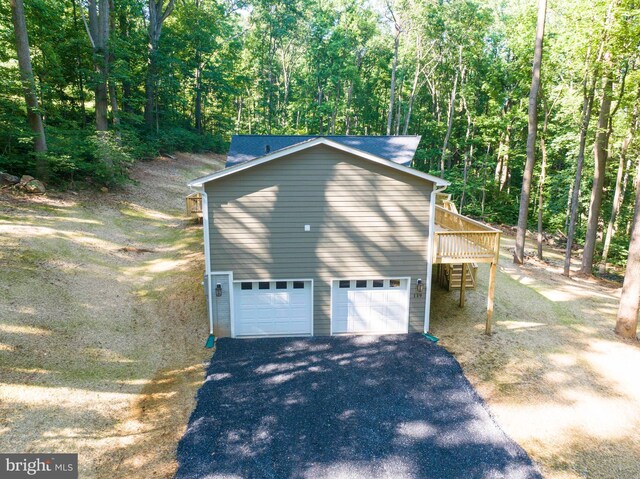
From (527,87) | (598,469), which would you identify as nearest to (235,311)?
(598,469)

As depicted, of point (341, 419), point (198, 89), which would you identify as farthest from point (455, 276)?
point (198, 89)

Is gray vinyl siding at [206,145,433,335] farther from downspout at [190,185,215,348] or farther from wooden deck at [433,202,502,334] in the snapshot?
wooden deck at [433,202,502,334]

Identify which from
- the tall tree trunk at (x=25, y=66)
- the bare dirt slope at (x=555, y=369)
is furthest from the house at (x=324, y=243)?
the tall tree trunk at (x=25, y=66)

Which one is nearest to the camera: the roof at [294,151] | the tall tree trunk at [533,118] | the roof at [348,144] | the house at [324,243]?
the roof at [294,151]

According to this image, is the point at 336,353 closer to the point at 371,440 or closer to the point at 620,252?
the point at 371,440

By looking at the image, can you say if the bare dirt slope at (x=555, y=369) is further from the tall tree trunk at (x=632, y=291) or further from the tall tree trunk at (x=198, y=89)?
the tall tree trunk at (x=198, y=89)
